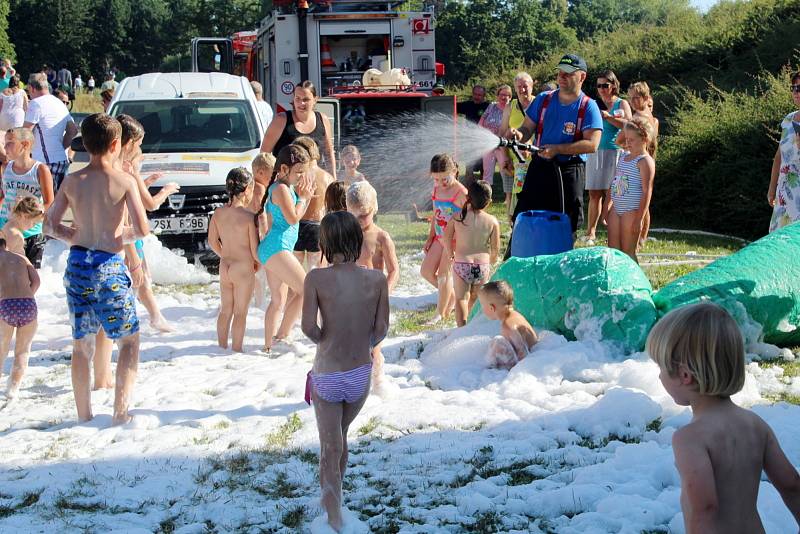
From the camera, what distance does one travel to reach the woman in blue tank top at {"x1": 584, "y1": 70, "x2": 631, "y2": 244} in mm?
10734

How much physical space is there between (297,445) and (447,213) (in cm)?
322

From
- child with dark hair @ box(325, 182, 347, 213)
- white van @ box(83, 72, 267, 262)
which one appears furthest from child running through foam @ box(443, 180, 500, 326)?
white van @ box(83, 72, 267, 262)

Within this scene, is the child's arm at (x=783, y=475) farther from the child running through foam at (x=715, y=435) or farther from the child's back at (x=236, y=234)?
the child's back at (x=236, y=234)

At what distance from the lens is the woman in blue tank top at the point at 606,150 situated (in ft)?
35.2

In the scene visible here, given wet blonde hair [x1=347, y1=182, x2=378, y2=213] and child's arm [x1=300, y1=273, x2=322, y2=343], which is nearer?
child's arm [x1=300, y1=273, x2=322, y2=343]

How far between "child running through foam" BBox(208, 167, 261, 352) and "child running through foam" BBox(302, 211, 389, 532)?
124 inches

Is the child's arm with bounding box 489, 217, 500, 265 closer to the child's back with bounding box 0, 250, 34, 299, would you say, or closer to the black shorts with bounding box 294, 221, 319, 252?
the black shorts with bounding box 294, 221, 319, 252

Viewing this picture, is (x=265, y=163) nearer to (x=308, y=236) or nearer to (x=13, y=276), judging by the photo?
(x=308, y=236)

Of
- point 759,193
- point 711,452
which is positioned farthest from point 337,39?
point 711,452

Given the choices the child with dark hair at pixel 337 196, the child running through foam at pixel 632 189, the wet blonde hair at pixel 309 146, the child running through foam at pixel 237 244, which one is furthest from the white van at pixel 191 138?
the child running through foam at pixel 632 189

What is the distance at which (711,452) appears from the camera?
254cm

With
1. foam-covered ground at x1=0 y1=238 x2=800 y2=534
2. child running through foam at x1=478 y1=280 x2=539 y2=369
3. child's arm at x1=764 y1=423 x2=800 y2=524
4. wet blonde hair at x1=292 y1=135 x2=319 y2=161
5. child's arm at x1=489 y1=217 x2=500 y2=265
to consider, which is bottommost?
foam-covered ground at x1=0 y1=238 x2=800 y2=534

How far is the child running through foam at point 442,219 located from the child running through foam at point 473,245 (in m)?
0.26

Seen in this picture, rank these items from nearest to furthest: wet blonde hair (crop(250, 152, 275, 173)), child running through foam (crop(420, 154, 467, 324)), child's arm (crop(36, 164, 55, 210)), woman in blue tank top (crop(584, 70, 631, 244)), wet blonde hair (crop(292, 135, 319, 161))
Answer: wet blonde hair (crop(292, 135, 319, 161)), wet blonde hair (crop(250, 152, 275, 173)), child running through foam (crop(420, 154, 467, 324)), child's arm (crop(36, 164, 55, 210)), woman in blue tank top (crop(584, 70, 631, 244))
